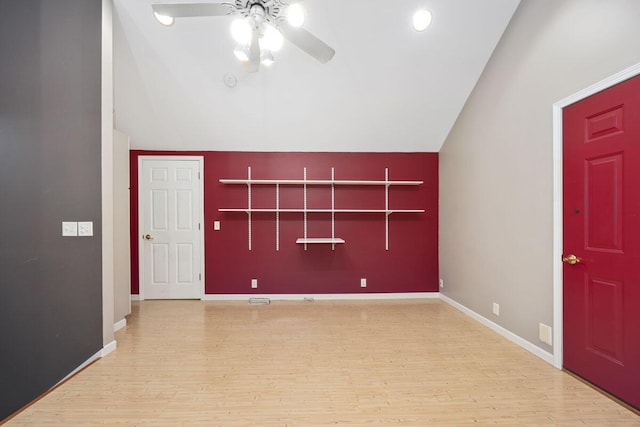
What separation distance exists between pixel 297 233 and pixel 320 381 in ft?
7.74

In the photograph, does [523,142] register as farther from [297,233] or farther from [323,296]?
[323,296]

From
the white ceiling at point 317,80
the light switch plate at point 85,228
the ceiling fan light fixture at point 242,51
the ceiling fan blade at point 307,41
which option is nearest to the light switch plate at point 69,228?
the light switch plate at point 85,228

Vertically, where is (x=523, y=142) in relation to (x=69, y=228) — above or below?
above

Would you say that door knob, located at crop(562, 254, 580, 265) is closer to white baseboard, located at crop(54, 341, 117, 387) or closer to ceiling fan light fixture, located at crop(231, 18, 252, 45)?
ceiling fan light fixture, located at crop(231, 18, 252, 45)

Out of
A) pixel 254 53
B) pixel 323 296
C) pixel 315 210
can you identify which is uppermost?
pixel 254 53

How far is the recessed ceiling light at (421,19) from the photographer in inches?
104

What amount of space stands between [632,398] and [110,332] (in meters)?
4.02

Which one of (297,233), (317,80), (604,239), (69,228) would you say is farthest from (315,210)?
(604,239)

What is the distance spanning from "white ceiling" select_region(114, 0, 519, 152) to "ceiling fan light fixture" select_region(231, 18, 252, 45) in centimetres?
114

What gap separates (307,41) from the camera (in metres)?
1.84

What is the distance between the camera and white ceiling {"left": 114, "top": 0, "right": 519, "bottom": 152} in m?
2.69

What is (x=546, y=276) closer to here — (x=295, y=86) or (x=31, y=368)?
(x=295, y=86)

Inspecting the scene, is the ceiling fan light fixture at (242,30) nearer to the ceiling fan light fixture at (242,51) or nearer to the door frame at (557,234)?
the ceiling fan light fixture at (242,51)

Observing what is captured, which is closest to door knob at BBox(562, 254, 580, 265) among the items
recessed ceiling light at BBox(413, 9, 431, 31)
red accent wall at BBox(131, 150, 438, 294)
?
red accent wall at BBox(131, 150, 438, 294)
